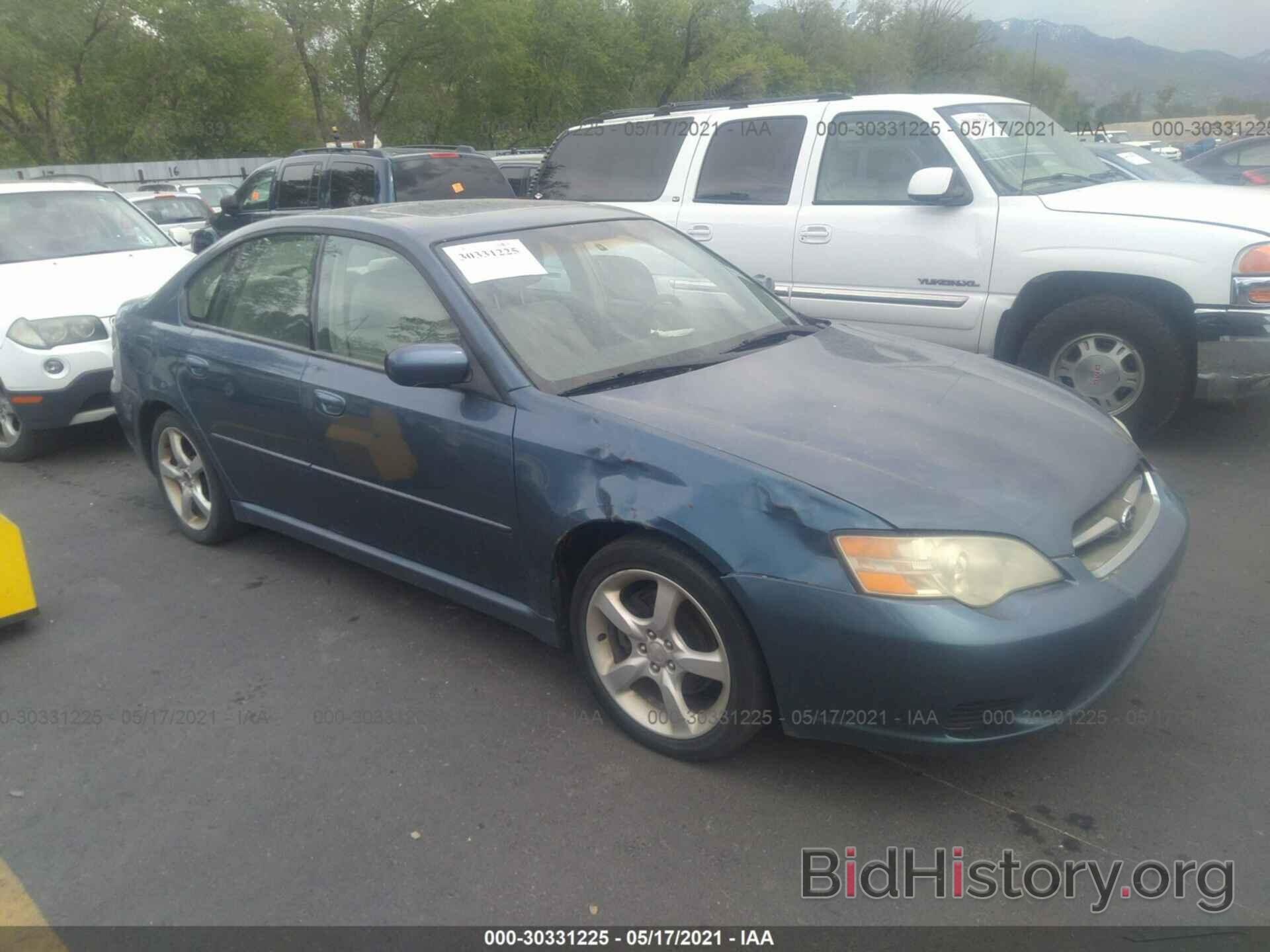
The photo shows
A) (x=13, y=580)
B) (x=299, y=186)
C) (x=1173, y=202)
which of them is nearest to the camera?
(x=13, y=580)

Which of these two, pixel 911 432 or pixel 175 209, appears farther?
pixel 175 209

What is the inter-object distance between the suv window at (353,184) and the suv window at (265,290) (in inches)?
189

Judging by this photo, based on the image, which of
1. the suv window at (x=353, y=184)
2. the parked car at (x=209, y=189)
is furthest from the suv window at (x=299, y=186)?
the parked car at (x=209, y=189)

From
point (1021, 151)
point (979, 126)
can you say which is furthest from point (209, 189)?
point (1021, 151)

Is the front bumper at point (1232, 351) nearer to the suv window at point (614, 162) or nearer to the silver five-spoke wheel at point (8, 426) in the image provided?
the suv window at point (614, 162)

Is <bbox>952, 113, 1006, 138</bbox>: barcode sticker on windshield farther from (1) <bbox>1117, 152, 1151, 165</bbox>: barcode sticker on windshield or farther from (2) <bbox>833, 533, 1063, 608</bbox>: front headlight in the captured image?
(2) <bbox>833, 533, 1063, 608</bbox>: front headlight

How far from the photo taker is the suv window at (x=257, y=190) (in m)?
10.8

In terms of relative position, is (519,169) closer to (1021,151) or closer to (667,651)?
(1021,151)

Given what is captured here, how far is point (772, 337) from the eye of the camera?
404 cm

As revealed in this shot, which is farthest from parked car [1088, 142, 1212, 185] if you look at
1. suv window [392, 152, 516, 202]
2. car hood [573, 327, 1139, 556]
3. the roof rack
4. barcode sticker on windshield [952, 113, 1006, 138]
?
car hood [573, 327, 1139, 556]

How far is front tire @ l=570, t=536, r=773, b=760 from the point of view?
2893 millimetres

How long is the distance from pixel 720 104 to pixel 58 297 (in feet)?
14.7

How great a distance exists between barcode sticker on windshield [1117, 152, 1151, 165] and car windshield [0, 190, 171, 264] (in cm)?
864
